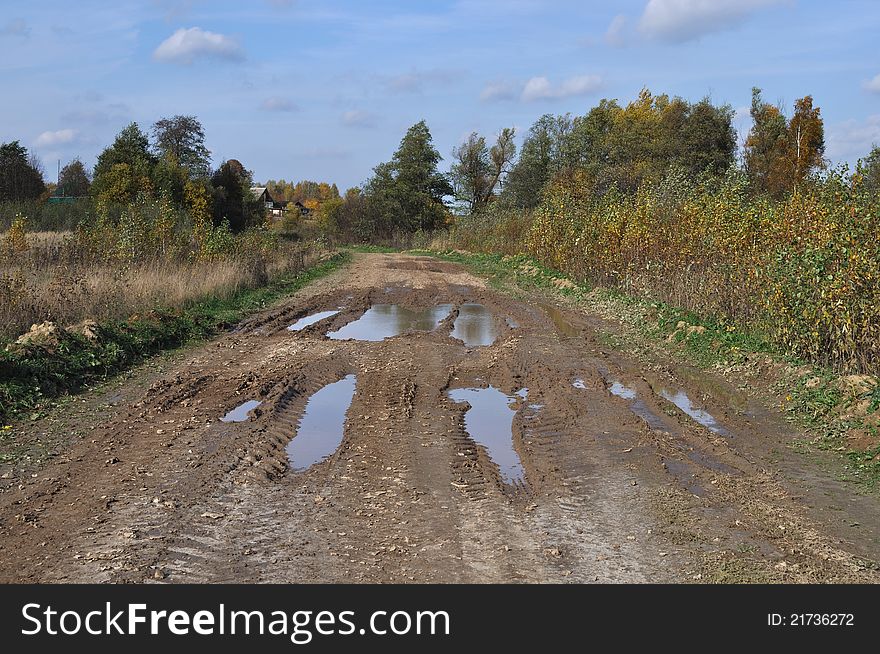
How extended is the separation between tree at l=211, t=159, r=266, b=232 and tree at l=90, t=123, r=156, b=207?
17.2ft

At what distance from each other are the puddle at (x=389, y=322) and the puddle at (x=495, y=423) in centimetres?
508

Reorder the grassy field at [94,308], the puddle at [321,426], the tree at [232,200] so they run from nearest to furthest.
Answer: the puddle at [321,426], the grassy field at [94,308], the tree at [232,200]

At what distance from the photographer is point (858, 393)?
8938mm

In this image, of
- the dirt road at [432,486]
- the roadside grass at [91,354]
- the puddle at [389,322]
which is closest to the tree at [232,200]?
the puddle at [389,322]

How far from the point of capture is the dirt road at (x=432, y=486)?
5.23 meters

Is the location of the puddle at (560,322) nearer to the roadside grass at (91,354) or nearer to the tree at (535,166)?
the roadside grass at (91,354)

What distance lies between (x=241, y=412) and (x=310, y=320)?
920cm

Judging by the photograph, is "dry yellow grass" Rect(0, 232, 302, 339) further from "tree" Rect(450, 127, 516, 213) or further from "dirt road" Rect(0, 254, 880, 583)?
"tree" Rect(450, 127, 516, 213)

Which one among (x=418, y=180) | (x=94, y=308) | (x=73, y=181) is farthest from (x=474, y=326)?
(x=73, y=181)

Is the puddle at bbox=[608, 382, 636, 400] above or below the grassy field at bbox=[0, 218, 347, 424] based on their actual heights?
below

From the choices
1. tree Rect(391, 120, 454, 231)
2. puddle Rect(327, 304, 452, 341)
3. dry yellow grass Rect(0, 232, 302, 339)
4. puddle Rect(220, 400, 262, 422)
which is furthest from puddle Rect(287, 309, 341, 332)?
tree Rect(391, 120, 454, 231)

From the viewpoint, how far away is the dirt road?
5.23 meters

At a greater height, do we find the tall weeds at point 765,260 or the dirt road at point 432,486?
the tall weeds at point 765,260

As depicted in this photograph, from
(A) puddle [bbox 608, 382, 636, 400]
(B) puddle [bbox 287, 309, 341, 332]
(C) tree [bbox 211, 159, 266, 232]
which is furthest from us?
(C) tree [bbox 211, 159, 266, 232]
